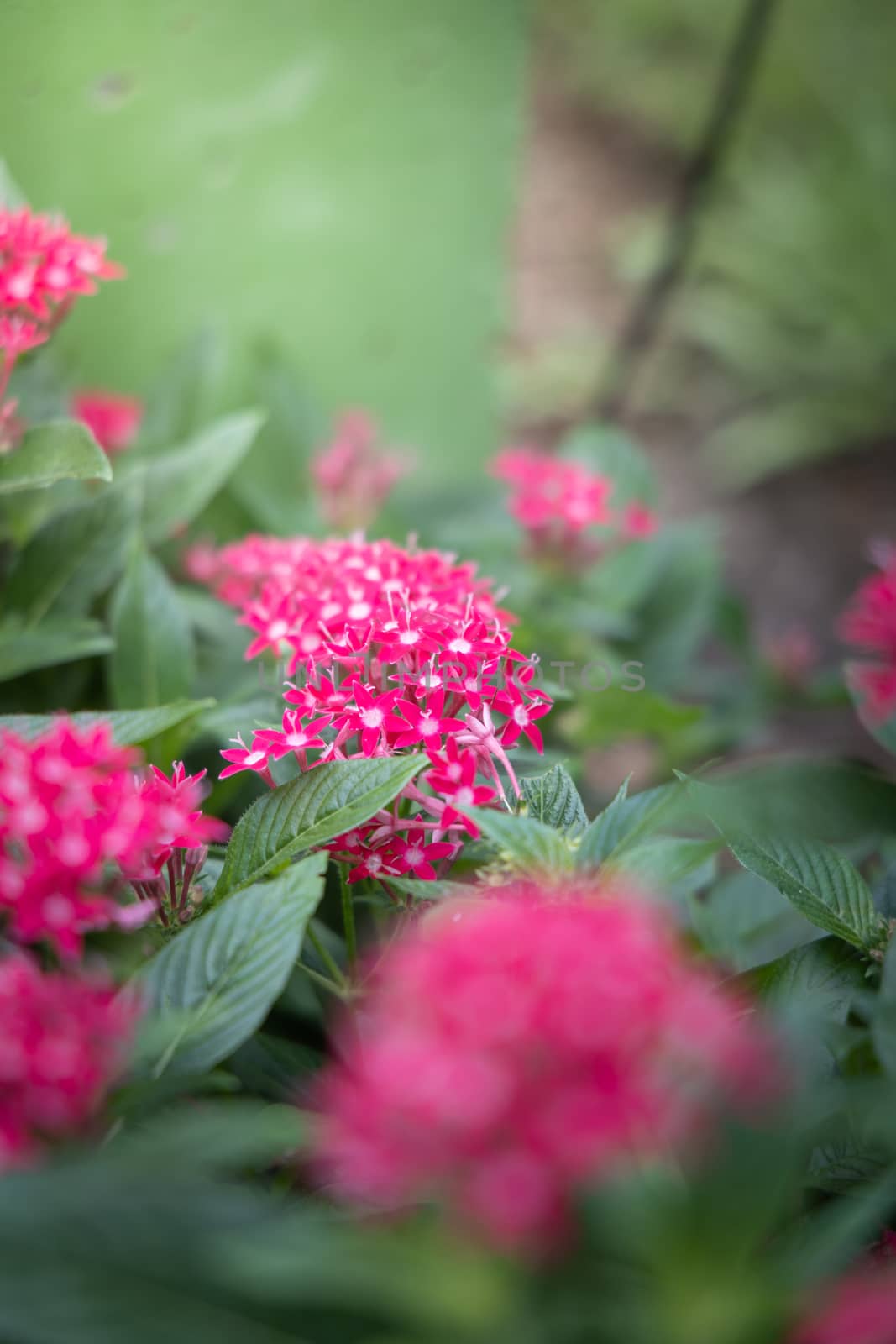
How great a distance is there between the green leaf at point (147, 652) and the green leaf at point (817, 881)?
21.1 inches

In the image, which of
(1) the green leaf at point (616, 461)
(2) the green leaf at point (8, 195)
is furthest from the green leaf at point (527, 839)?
(1) the green leaf at point (616, 461)

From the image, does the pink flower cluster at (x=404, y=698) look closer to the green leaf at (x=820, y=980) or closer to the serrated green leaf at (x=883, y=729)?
the green leaf at (x=820, y=980)

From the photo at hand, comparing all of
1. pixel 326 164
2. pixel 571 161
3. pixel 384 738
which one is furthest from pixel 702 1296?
pixel 571 161

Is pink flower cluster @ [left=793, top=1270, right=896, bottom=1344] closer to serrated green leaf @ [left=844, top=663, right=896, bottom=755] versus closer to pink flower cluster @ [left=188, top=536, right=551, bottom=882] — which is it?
pink flower cluster @ [left=188, top=536, right=551, bottom=882]

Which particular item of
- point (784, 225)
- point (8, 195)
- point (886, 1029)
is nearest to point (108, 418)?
point (8, 195)

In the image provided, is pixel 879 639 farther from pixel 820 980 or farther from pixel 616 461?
pixel 616 461

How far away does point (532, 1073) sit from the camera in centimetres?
41

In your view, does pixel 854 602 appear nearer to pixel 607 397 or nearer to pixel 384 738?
pixel 607 397

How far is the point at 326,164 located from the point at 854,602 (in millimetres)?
1427

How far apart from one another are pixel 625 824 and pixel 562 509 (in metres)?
0.70

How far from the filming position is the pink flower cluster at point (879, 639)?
91cm

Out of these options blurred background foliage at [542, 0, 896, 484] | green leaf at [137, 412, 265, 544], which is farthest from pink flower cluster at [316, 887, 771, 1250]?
blurred background foliage at [542, 0, 896, 484]

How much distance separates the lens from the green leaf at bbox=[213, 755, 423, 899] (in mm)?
643

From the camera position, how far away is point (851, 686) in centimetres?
99
